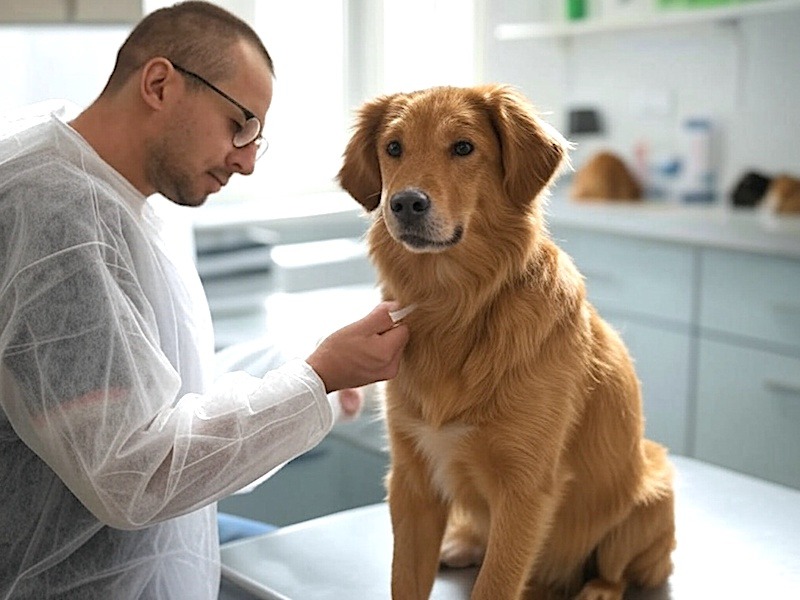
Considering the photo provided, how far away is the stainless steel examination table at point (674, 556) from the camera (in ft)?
5.05

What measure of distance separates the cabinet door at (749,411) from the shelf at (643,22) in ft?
3.37

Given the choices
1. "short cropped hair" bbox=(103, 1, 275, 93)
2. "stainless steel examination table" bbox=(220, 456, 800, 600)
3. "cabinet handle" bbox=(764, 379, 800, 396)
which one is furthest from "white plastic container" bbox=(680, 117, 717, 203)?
"short cropped hair" bbox=(103, 1, 275, 93)

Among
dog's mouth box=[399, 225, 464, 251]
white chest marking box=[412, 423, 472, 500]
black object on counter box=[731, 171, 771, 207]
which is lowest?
black object on counter box=[731, 171, 771, 207]

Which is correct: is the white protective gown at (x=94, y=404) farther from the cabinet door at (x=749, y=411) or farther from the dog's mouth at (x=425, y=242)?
the cabinet door at (x=749, y=411)

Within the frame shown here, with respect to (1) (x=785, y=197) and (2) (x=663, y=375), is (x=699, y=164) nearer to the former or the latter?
(1) (x=785, y=197)

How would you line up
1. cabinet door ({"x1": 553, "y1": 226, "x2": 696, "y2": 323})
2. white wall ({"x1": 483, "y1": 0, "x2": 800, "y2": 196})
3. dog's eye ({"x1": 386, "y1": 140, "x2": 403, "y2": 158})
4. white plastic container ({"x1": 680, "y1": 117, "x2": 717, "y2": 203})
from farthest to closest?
white plastic container ({"x1": 680, "y1": 117, "x2": 717, "y2": 203}) → white wall ({"x1": 483, "y1": 0, "x2": 800, "y2": 196}) → cabinet door ({"x1": 553, "y1": 226, "x2": 696, "y2": 323}) → dog's eye ({"x1": 386, "y1": 140, "x2": 403, "y2": 158})

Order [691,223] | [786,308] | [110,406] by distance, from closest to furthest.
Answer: [110,406], [786,308], [691,223]

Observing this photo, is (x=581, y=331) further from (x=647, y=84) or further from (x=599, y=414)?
(x=647, y=84)

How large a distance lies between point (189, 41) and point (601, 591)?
3.02 feet

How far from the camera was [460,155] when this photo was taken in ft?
4.54

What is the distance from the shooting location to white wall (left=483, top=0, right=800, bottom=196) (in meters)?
3.66

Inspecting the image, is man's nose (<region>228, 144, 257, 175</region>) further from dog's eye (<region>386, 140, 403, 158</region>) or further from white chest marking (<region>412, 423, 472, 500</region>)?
white chest marking (<region>412, 423, 472, 500</region>)

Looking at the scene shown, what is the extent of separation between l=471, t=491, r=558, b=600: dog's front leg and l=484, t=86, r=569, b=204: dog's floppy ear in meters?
0.38

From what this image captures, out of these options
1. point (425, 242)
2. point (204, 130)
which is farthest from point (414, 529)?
point (204, 130)
